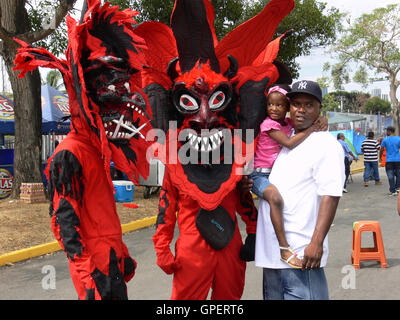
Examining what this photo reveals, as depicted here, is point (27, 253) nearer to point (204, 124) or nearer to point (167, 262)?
point (167, 262)

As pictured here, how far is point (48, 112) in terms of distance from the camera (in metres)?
12.4

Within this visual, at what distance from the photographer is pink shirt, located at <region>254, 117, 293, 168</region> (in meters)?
2.47

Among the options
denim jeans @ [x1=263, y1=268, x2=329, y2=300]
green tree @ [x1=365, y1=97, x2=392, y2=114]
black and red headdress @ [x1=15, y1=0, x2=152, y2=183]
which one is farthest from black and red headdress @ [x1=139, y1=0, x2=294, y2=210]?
green tree @ [x1=365, y1=97, x2=392, y2=114]

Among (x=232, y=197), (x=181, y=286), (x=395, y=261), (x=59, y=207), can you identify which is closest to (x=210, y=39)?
(x=232, y=197)

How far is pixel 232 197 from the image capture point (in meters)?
2.76

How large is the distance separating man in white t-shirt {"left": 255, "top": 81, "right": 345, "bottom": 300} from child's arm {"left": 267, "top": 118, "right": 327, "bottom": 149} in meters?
0.03

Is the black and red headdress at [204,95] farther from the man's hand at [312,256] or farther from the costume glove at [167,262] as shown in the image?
the man's hand at [312,256]

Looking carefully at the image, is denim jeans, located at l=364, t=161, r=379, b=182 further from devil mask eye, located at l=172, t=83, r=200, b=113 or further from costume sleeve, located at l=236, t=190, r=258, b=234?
devil mask eye, located at l=172, t=83, r=200, b=113

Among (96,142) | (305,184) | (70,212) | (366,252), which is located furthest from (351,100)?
(70,212)

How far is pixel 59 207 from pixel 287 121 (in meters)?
1.41

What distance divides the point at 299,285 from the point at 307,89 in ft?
3.52

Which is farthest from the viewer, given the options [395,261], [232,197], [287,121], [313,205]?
[395,261]

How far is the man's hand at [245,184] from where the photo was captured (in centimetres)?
254
